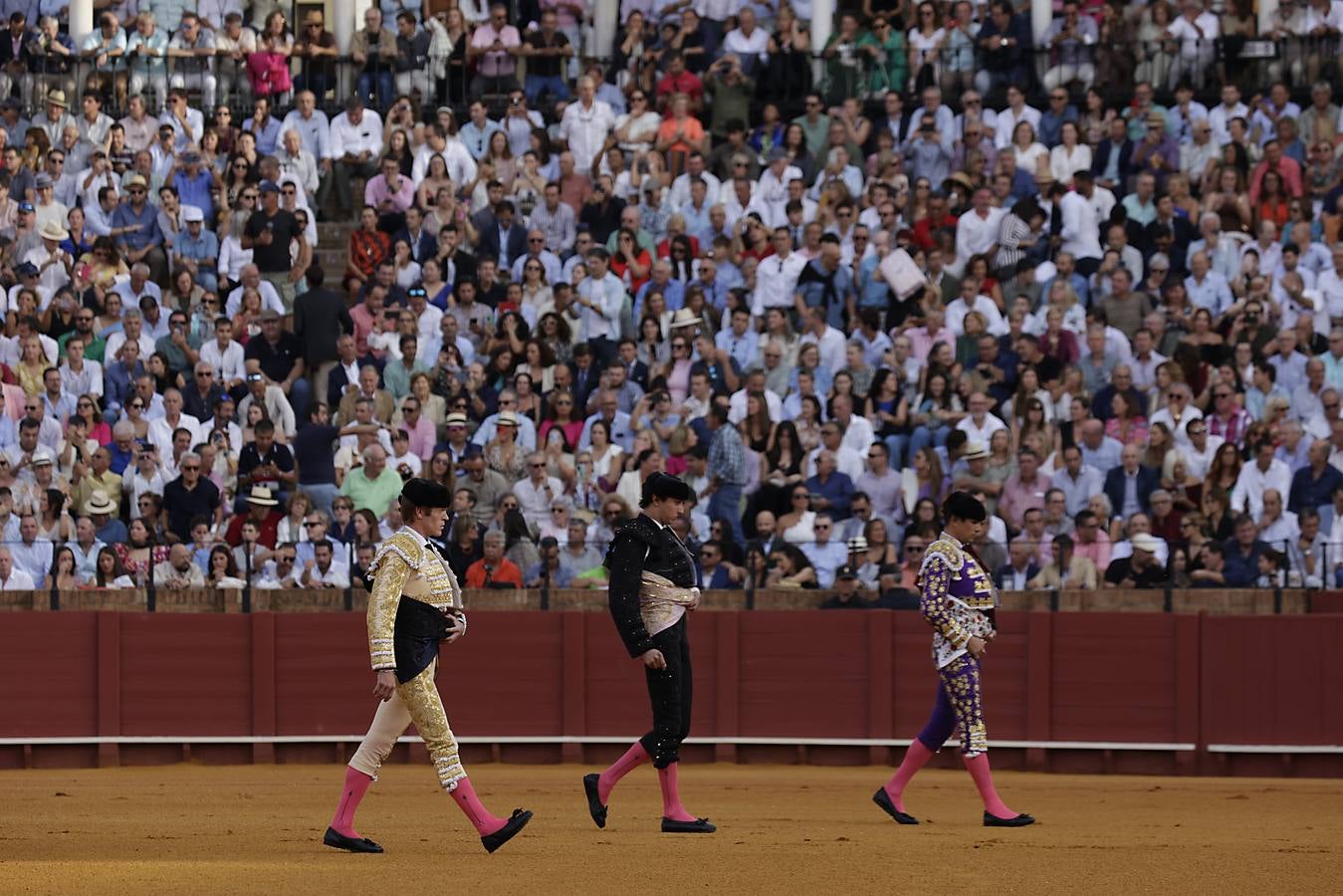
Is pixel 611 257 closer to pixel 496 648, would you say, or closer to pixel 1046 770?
pixel 496 648

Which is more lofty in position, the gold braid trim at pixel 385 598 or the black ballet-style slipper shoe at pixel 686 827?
the gold braid trim at pixel 385 598

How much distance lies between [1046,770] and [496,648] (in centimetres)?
337

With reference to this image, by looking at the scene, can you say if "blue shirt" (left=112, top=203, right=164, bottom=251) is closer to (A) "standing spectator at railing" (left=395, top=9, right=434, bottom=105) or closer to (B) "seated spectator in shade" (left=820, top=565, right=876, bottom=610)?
(A) "standing spectator at railing" (left=395, top=9, right=434, bottom=105)

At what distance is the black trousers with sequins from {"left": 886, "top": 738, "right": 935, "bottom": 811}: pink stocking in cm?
109

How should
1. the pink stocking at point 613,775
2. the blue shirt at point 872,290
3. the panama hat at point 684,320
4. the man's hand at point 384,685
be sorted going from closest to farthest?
the man's hand at point 384,685 < the pink stocking at point 613,775 < the panama hat at point 684,320 < the blue shirt at point 872,290

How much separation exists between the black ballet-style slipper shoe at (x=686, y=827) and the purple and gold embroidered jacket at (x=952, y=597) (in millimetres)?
1219

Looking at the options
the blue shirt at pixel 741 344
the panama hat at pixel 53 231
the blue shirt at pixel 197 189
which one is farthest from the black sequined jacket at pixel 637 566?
the blue shirt at pixel 197 189

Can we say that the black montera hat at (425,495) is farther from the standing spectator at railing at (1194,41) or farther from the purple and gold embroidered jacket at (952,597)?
the standing spectator at railing at (1194,41)

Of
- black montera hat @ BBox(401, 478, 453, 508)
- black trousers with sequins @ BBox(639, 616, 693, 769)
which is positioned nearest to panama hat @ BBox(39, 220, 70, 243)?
black trousers with sequins @ BBox(639, 616, 693, 769)

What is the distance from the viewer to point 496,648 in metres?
14.7

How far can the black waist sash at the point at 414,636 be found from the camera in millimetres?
9086

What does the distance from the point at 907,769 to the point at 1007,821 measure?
485 mm

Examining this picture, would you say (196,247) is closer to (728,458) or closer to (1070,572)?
(728,458)

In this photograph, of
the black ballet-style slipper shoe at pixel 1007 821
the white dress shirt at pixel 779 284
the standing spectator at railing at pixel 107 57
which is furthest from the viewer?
the standing spectator at railing at pixel 107 57
